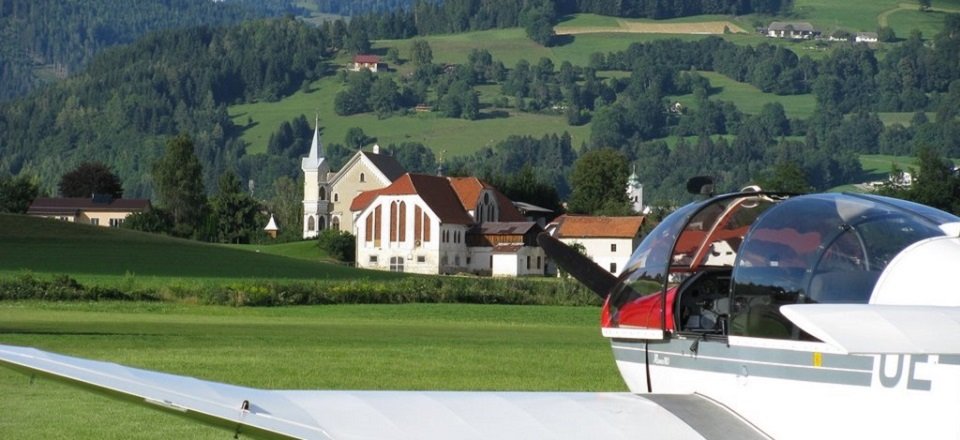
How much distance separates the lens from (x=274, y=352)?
24969 mm

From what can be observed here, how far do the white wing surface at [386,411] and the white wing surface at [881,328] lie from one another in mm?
1625

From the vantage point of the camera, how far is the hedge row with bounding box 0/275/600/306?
4653 cm

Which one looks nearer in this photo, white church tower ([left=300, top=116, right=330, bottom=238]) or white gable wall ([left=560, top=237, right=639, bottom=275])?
white gable wall ([left=560, top=237, right=639, bottom=275])

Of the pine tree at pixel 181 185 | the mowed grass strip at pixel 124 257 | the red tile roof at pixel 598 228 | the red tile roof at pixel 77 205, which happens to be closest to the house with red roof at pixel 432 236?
the red tile roof at pixel 598 228

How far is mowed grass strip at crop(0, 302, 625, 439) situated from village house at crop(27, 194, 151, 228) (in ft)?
447

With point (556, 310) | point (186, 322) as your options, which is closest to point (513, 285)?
point (556, 310)

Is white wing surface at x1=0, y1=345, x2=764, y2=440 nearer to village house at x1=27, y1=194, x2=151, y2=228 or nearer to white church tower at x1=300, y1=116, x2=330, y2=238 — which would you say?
white church tower at x1=300, y1=116, x2=330, y2=238

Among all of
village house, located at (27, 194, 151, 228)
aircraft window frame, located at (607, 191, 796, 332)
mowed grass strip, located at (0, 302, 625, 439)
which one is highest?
aircraft window frame, located at (607, 191, 796, 332)

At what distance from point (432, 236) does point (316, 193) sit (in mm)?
53320

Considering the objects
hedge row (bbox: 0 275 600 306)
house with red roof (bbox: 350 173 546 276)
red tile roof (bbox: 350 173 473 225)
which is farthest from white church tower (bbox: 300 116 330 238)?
hedge row (bbox: 0 275 600 306)

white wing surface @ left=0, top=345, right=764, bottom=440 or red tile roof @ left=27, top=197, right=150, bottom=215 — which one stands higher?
white wing surface @ left=0, top=345, right=764, bottom=440

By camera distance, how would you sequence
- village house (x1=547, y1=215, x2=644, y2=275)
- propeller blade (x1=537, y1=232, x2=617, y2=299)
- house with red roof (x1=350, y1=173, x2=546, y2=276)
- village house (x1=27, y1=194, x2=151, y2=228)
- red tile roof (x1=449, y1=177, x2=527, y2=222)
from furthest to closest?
village house (x1=27, y1=194, x2=151, y2=228), red tile roof (x1=449, y1=177, x2=527, y2=222), village house (x1=547, y1=215, x2=644, y2=275), house with red roof (x1=350, y1=173, x2=546, y2=276), propeller blade (x1=537, y1=232, x2=617, y2=299)

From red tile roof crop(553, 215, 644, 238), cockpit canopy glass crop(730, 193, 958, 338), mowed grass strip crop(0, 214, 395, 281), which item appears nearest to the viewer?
cockpit canopy glass crop(730, 193, 958, 338)

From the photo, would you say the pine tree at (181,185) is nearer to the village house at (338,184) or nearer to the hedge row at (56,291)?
the village house at (338,184)
